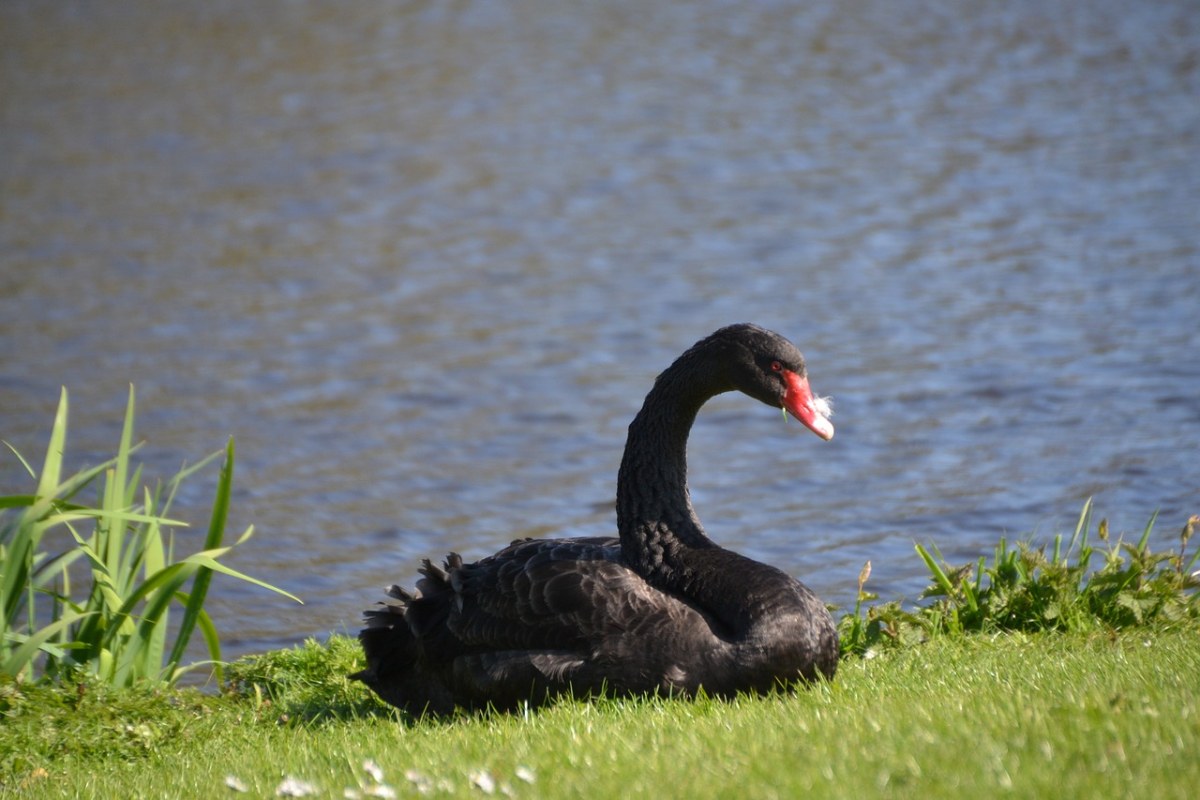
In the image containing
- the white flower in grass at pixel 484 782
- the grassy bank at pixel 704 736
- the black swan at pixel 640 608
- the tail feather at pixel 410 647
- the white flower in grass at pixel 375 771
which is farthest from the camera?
the tail feather at pixel 410 647

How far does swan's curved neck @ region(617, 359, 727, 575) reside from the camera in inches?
235

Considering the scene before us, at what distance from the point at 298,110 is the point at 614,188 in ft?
17.0

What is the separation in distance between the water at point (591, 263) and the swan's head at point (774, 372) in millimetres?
2340

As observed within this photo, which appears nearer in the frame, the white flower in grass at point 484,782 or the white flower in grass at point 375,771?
the white flower in grass at point 484,782

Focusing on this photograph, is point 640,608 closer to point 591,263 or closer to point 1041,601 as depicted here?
point 1041,601

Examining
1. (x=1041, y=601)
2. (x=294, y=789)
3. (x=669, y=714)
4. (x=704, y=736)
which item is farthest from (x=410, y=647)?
(x=1041, y=601)

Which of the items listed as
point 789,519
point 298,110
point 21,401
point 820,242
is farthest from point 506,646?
point 298,110

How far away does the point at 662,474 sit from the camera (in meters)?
6.06

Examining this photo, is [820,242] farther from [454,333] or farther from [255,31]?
[255,31]

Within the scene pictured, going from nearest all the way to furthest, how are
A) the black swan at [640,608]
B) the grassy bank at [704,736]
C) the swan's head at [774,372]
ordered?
the grassy bank at [704,736], the black swan at [640,608], the swan's head at [774,372]

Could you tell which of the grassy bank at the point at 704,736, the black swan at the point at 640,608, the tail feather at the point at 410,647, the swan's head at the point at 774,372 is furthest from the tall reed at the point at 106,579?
the swan's head at the point at 774,372

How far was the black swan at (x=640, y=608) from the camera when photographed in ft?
18.1

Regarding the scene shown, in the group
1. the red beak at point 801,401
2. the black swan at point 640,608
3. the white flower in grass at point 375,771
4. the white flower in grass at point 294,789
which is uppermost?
the red beak at point 801,401

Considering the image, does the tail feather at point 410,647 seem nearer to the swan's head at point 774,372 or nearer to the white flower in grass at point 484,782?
the swan's head at point 774,372
